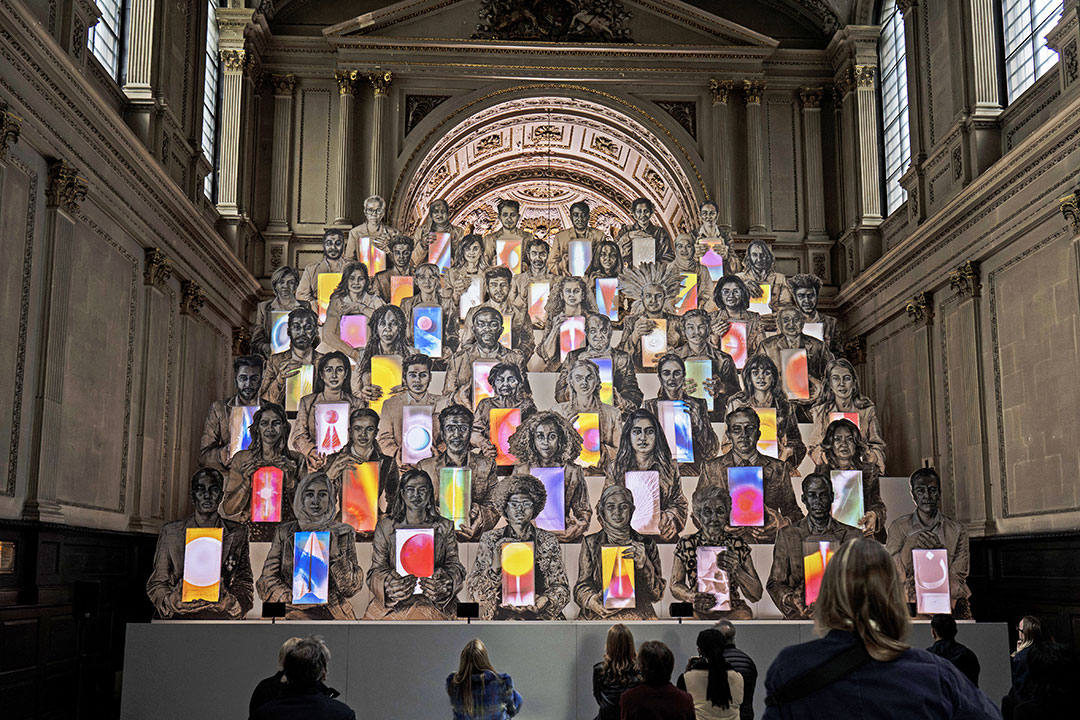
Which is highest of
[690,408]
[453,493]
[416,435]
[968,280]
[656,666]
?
[968,280]

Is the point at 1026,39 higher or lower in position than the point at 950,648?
higher

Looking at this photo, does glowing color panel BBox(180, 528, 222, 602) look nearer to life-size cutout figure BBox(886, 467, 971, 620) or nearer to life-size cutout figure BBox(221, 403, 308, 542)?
life-size cutout figure BBox(221, 403, 308, 542)

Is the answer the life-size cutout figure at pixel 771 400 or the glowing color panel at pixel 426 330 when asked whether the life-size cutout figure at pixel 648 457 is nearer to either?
the life-size cutout figure at pixel 771 400

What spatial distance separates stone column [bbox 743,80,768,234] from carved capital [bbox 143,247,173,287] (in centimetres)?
1294

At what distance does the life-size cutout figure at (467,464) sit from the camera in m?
13.1

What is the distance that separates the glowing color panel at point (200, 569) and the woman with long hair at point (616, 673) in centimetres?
633

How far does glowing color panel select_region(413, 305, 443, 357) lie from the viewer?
15.9m

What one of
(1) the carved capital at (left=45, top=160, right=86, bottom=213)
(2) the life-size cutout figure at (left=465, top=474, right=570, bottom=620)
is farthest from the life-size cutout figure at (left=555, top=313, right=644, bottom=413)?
(1) the carved capital at (left=45, top=160, right=86, bottom=213)

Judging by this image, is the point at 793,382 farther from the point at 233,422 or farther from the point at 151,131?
the point at 151,131

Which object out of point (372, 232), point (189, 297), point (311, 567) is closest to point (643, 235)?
point (372, 232)

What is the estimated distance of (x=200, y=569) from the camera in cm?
1213

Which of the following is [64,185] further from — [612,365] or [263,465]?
[612,365]

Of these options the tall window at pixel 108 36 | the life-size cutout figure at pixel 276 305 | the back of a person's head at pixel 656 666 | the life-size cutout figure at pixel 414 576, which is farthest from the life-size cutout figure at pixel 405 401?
the back of a person's head at pixel 656 666

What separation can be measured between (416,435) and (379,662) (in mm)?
3848
